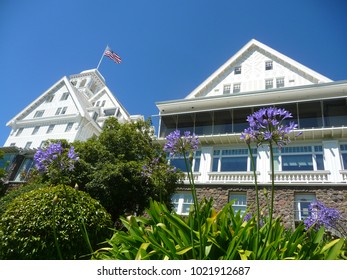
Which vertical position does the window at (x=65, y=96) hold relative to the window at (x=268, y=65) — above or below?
below

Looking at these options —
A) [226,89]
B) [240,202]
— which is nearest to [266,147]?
[240,202]

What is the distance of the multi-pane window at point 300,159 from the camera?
13797mm

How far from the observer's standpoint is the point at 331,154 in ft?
44.7

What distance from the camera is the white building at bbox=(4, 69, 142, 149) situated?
78.9ft

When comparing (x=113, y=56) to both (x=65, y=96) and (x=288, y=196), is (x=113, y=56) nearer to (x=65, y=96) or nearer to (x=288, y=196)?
(x=65, y=96)

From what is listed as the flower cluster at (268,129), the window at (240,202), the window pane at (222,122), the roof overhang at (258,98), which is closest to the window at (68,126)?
the roof overhang at (258,98)

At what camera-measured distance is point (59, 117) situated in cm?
2480

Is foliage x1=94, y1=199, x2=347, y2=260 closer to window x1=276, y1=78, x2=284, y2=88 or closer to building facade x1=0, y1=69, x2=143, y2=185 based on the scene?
window x1=276, y1=78, x2=284, y2=88

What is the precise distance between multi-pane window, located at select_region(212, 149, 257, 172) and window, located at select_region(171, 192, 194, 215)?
2.20 metres

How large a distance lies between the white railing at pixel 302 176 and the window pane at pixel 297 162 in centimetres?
44

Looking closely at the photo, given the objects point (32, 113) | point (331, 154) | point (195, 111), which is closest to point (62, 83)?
point (32, 113)

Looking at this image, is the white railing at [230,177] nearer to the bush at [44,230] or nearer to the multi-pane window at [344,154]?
the multi-pane window at [344,154]

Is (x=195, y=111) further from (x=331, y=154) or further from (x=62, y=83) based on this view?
(x=62, y=83)

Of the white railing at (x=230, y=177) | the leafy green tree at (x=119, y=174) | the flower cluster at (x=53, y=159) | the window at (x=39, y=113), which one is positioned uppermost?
the window at (x=39, y=113)
